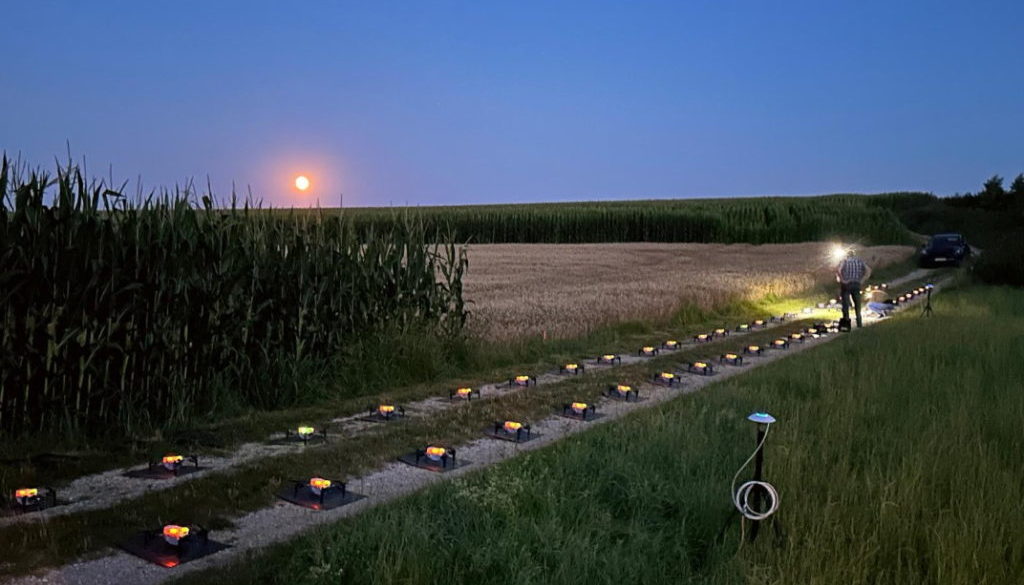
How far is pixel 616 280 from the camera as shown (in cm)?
2720

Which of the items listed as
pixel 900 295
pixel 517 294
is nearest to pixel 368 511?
pixel 517 294

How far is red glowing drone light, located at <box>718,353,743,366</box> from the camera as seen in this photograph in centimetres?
1300

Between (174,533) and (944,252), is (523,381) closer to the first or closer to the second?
(174,533)

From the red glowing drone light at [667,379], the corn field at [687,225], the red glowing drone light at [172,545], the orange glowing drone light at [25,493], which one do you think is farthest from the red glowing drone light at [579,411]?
the corn field at [687,225]

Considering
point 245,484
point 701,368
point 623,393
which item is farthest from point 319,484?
point 701,368

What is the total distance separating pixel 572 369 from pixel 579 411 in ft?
9.59

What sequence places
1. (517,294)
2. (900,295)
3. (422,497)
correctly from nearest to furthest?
(422,497) < (517,294) < (900,295)

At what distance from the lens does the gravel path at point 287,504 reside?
4717 mm

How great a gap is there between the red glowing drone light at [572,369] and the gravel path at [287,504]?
61.5 inches

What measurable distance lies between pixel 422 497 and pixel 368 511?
418 millimetres

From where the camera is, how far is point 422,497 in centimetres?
562

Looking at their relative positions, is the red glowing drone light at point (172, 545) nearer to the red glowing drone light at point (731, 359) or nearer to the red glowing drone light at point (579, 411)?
the red glowing drone light at point (579, 411)

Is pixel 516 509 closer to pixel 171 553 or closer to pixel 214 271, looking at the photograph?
pixel 171 553

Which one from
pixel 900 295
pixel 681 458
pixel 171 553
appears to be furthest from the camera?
pixel 900 295
